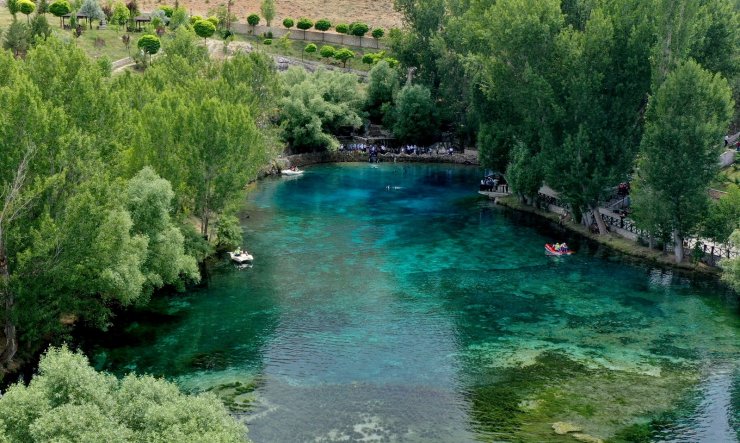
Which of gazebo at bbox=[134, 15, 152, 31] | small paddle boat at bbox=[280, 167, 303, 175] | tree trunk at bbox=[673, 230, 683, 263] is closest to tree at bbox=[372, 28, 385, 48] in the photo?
gazebo at bbox=[134, 15, 152, 31]

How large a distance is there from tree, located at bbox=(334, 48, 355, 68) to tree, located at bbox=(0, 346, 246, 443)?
116958 millimetres

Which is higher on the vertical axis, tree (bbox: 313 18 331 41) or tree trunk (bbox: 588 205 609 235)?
tree (bbox: 313 18 331 41)

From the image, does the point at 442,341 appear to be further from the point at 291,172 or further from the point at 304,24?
the point at 304,24

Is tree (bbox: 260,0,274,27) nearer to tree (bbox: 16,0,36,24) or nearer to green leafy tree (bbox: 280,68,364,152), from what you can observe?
green leafy tree (bbox: 280,68,364,152)

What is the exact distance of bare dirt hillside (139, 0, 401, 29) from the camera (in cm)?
16762

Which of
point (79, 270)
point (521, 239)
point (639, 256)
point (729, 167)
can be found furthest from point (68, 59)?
point (729, 167)

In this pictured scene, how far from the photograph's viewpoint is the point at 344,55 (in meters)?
141

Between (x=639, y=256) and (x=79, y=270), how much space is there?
1759 inches

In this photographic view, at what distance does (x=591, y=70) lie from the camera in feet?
234

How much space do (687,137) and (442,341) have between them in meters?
26.5

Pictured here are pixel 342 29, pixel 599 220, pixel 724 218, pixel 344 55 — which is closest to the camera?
pixel 724 218

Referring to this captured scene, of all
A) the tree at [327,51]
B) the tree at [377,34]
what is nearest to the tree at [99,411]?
the tree at [327,51]

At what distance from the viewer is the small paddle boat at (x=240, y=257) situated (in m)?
65.1

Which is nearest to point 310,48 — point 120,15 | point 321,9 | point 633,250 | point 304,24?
point 304,24
